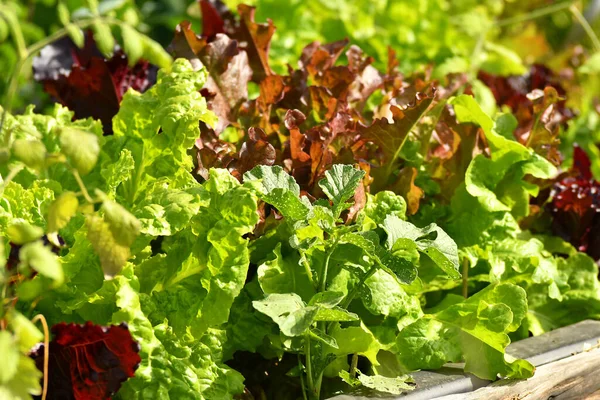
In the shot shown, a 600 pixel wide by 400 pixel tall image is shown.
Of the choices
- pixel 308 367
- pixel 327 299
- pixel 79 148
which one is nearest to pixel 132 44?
pixel 79 148

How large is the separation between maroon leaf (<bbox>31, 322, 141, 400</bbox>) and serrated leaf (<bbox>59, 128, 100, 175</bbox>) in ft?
0.87

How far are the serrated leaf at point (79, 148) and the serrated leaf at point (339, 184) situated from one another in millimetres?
452

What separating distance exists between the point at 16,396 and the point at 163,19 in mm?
2829

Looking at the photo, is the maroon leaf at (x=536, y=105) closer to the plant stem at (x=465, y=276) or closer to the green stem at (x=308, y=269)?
the plant stem at (x=465, y=276)

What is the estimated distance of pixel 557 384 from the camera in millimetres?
1513

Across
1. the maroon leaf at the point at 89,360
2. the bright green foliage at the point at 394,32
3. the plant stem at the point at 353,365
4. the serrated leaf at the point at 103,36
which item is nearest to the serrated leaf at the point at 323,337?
the plant stem at the point at 353,365

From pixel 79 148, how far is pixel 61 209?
0.07 m

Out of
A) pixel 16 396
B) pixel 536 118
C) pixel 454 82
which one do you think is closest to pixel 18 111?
pixel 454 82

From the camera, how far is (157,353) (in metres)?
1.12

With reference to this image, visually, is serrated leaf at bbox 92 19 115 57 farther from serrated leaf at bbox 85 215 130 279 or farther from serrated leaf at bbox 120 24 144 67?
serrated leaf at bbox 85 215 130 279

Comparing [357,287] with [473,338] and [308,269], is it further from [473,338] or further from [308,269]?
[473,338]

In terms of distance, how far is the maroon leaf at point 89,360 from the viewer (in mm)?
1053

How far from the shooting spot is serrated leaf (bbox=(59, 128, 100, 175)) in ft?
2.91

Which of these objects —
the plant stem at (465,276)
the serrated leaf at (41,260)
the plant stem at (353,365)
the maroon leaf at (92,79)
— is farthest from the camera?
the maroon leaf at (92,79)
